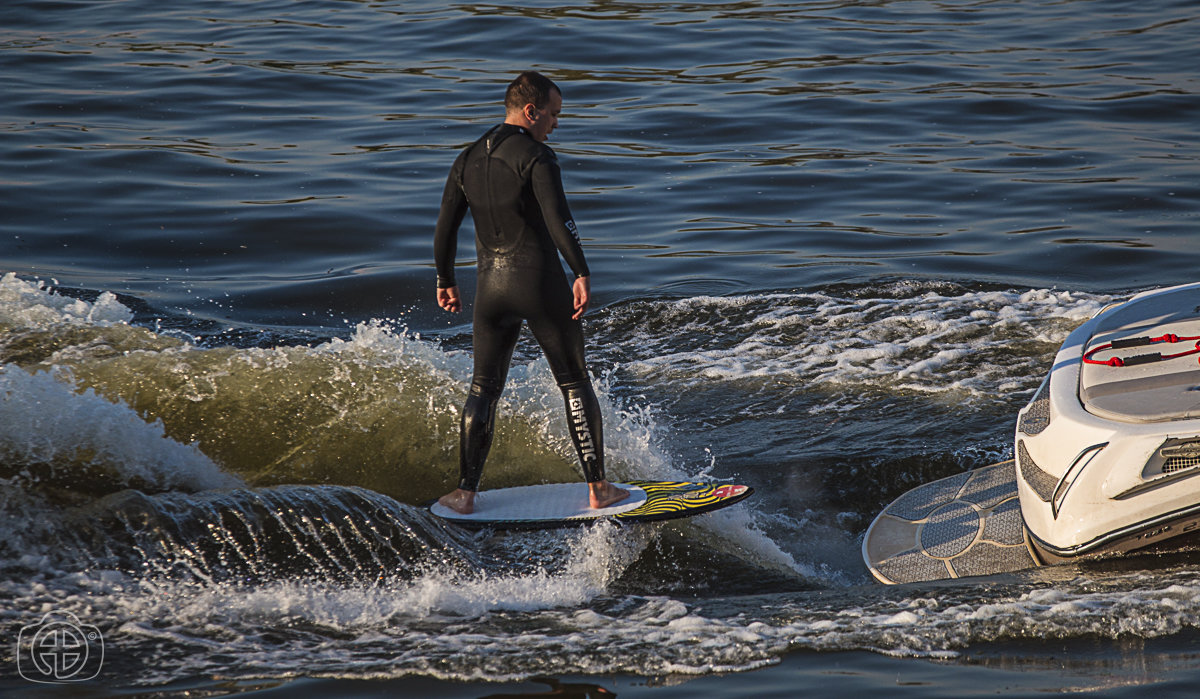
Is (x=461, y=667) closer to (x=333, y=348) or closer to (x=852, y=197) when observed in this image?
Answer: (x=333, y=348)

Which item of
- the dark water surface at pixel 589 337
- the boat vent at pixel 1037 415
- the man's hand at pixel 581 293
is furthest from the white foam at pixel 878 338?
the man's hand at pixel 581 293

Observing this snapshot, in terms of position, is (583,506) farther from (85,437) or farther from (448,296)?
(85,437)

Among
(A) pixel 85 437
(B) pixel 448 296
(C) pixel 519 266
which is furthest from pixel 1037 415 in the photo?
(A) pixel 85 437

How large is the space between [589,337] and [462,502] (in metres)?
3.59

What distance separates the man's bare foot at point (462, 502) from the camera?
5.52 m

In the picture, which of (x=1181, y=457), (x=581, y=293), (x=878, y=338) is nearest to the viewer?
(x=1181, y=457)

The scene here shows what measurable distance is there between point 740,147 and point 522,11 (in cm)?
895

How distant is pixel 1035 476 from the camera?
4.90 m

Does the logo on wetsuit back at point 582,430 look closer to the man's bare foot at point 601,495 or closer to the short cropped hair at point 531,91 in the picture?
the man's bare foot at point 601,495

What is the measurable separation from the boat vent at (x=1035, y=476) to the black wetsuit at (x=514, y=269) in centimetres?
195

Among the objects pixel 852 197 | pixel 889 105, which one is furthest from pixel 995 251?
pixel 889 105

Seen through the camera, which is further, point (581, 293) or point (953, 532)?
point (953, 532)

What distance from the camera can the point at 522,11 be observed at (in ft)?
70.5

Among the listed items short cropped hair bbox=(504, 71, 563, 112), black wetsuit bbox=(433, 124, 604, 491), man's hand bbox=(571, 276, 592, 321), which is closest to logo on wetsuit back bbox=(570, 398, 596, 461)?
black wetsuit bbox=(433, 124, 604, 491)
